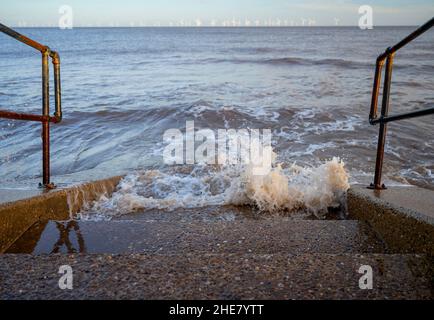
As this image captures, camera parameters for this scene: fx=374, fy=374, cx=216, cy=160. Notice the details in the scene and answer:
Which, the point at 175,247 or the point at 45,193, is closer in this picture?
the point at 175,247

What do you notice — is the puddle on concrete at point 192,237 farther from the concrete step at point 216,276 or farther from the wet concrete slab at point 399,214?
the concrete step at point 216,276

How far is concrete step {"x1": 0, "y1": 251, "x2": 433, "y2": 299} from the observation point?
1.41 meters

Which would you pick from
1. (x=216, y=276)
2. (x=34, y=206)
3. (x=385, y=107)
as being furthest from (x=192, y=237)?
(x=385, y=107)

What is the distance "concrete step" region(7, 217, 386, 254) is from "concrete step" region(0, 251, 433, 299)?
0.40 metres

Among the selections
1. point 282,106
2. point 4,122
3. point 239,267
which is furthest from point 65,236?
point 282,106

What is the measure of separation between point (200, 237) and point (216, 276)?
71cm

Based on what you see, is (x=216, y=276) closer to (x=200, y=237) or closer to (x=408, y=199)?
(x=200, y=237)

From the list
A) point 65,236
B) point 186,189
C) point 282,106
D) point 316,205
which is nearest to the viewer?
point 65,236

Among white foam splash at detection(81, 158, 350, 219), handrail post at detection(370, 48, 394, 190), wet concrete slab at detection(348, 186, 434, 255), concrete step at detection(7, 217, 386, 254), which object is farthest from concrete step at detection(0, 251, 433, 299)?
white foam splash at detection(81, 158, 350, 219)

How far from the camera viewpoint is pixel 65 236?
2.30 m

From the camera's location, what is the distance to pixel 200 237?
2.23 m

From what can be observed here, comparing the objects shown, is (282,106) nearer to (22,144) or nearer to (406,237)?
(22,144)

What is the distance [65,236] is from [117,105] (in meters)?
8.35

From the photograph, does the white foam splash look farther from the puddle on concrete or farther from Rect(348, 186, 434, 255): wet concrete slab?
the puddle on concrete
